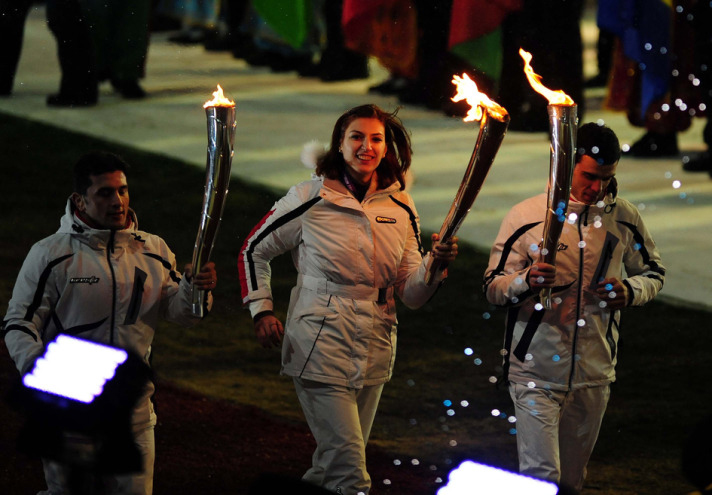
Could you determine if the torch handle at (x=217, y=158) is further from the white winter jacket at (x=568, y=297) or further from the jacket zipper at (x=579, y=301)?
the jacket zipper at (x=579, y=301)

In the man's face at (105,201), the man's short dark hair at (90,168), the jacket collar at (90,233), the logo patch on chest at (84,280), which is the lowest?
the logo patch on chest at (84,280)

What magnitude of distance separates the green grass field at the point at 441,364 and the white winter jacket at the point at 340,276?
5.23 ft

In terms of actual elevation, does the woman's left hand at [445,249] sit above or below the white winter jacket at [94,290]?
above

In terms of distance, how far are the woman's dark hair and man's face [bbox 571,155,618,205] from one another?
0.70m

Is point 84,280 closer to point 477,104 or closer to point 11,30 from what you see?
point 477,104

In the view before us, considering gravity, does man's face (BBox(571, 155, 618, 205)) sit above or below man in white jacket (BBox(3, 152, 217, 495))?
above

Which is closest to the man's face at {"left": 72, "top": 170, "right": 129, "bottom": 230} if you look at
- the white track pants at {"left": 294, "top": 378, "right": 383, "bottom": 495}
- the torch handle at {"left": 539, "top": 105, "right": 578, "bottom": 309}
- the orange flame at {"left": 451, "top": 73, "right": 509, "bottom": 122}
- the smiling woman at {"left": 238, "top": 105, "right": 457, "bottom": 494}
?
the smiling woman at {"left": 238, "top": 105, "right": 457, "bottom": 494}

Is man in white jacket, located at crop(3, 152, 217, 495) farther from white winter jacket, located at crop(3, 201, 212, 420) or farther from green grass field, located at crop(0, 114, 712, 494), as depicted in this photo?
green grass field, located at crop(0, 114, 712, 494)

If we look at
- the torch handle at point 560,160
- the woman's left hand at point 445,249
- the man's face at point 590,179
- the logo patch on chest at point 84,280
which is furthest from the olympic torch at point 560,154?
the logo patch on chest at point 84,280

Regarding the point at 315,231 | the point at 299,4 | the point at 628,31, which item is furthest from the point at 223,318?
the point at 628,31

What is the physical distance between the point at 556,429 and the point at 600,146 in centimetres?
112

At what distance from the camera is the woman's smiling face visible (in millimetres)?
5035

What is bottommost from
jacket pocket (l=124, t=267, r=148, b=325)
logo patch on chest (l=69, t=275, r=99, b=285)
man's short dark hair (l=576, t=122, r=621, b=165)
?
jacket pocket (l=124, t=267, r=148, b=325)

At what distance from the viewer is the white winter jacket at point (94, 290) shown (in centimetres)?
458
